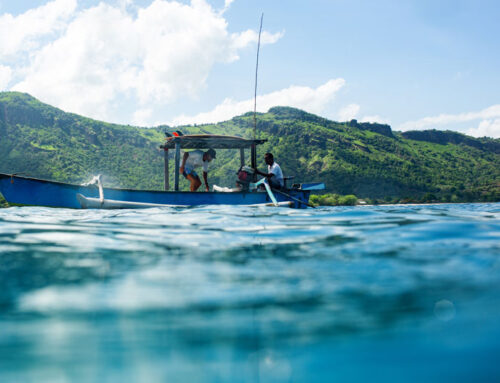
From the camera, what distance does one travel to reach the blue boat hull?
861 cm

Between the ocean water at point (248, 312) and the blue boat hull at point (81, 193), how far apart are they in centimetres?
621

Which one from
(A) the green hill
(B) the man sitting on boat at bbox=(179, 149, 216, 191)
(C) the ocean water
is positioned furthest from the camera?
(A) the green hill

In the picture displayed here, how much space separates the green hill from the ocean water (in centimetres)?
5556

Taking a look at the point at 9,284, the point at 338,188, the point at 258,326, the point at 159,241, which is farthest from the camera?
the point at 338,188

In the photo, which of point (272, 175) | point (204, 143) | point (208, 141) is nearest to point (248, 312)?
point (272, 175)

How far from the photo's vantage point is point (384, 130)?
109500 millimetres

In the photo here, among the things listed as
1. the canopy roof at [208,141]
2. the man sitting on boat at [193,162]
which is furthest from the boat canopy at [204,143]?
the man sitting on boat at [193,162]

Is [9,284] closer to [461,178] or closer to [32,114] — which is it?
[461,178]

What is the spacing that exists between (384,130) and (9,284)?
4646 inches

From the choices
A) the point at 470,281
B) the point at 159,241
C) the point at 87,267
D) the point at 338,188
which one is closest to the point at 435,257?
the point at 470,281

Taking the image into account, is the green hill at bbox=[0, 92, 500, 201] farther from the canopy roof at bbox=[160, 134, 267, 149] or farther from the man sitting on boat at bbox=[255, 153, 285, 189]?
the canopy roof at bbox=[160, 134, 267, 149]

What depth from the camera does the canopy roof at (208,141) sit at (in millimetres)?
11039

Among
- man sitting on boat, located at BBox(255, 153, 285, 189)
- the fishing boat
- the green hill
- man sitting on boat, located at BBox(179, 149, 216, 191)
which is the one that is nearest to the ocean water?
the fishing boat

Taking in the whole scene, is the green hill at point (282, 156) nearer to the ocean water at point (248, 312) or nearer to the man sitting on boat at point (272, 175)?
the man sitting on boat at point (272, 175)
